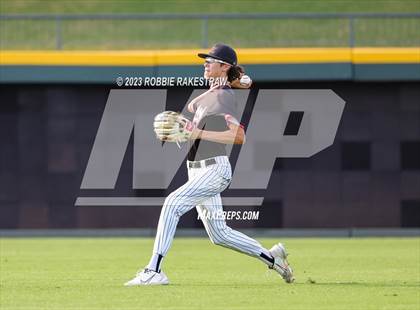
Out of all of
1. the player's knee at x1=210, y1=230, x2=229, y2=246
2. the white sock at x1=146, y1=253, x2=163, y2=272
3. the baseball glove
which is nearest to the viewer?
the white sock at x1=146, y1=253, x2=163, y2=272

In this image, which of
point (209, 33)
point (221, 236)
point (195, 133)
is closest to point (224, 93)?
point (195, 133)

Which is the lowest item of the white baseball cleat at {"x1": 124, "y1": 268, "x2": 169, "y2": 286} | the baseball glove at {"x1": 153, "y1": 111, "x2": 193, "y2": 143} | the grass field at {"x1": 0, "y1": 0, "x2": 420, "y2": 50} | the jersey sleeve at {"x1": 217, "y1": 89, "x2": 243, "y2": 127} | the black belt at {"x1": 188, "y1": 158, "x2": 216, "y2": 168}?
the grass field at {"x1": 0, "y1": 0, "x2": 420, "y2": 50}

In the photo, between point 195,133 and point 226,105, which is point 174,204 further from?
point 226,105

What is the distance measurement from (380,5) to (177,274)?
15583 mm

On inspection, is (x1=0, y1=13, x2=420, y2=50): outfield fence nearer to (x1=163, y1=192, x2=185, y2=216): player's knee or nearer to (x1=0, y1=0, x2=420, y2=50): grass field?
(x1=0, y1=0, x2=420, y2=50): grass field

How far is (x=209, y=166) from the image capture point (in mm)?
10055

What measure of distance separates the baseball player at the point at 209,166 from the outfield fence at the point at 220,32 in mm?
9319

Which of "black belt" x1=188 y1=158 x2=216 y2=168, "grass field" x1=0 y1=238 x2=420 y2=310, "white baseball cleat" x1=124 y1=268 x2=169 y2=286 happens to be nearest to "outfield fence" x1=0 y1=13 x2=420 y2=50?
"grass field" x1=0 y1=238 x2=420 y2=310

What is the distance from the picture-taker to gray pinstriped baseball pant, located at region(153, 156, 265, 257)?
32.3ft

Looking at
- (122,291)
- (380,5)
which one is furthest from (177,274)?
(380,5)

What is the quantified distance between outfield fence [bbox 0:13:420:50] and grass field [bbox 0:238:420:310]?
4.29m

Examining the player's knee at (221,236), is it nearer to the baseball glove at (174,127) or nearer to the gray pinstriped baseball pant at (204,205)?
the gray pinstriped baseball pant at (204,205)

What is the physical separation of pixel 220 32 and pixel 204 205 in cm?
1123

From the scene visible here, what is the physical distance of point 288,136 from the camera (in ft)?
63.5
